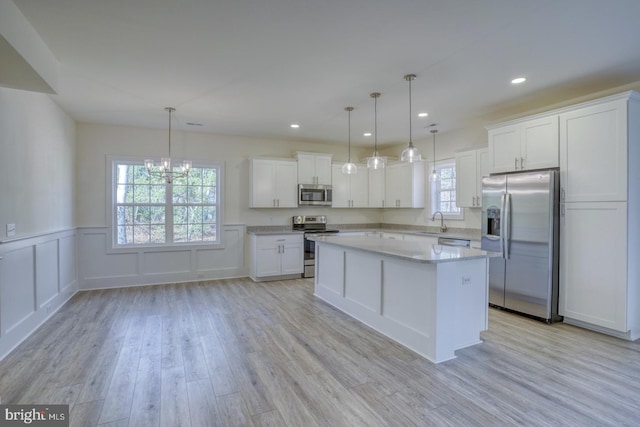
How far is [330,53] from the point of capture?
289 cm

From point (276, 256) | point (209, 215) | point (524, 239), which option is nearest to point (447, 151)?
point (524, 239)

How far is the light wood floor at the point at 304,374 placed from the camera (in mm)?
2090

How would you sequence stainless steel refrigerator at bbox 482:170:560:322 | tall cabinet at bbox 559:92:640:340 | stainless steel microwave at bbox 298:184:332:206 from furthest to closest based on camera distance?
1. stainless steel microwave at bbox 298:184:332:206
2. stainless steel refrigerator at bbox 482:170:560:322
3. tall cabinet at bbox 559:92:640:340

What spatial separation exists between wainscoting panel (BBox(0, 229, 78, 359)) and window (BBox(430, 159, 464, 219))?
19.5 ft

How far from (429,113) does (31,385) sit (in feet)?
16.9

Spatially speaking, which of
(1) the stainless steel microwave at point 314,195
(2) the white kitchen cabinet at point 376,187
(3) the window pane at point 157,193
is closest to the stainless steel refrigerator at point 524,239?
(2) the white kitchen cabinet at point 376,187

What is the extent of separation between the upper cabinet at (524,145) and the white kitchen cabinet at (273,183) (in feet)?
11.3

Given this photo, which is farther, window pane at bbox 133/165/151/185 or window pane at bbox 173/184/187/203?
window pane at bbox 173/184/187/203

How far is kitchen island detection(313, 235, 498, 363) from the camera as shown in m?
2.82

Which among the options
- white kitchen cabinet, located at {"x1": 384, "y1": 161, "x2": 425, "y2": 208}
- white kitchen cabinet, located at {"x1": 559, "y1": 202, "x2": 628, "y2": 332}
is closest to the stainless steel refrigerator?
white kitchen cabinet, located at {"x1": 559, "y1": 202, "x2": 628, "y2": 332}

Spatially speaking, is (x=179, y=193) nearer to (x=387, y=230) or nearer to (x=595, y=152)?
(x=387, y=230)

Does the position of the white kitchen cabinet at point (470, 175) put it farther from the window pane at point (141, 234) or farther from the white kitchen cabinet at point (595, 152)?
the window pane at point (141, 234)

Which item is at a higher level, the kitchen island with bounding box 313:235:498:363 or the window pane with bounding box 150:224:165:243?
the window pane with bounding box 150:224:165:243

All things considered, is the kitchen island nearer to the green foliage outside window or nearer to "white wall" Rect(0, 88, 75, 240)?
the green foliage outside window
